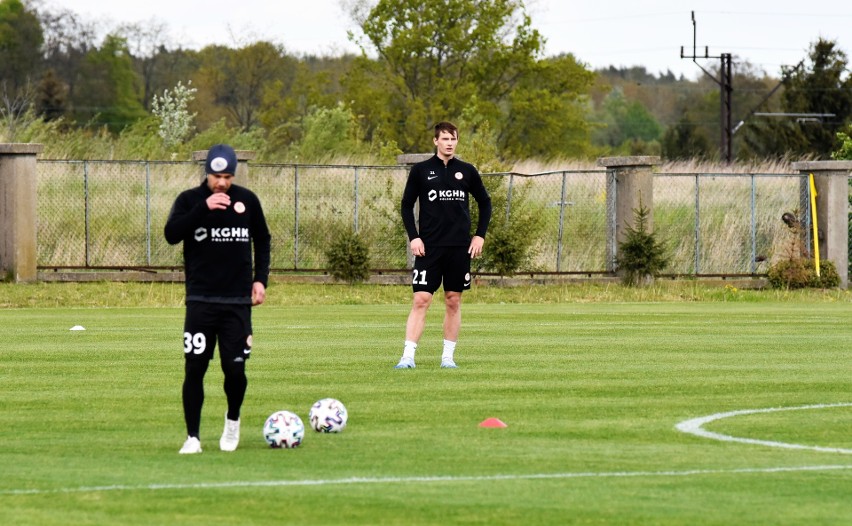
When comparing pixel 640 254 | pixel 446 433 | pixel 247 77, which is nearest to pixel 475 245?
pixel 446 433

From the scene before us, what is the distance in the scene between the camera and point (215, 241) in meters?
9.59

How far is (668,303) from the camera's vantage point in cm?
2836

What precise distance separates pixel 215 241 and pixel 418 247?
4.98 metres

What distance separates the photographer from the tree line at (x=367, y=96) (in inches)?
1815

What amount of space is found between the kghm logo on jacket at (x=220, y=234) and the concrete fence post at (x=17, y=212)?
20.9 metres

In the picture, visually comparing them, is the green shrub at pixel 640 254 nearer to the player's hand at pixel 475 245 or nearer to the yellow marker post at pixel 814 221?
the yellow marker post at pixel 814 221

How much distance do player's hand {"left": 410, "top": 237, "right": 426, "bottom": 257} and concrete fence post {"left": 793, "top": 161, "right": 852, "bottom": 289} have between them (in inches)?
744

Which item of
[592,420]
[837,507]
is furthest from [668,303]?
[837,507]

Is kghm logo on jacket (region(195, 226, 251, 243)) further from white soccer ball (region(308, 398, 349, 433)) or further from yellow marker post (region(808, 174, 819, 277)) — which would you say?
yellow marker post (region(808, 174, 819, 277))

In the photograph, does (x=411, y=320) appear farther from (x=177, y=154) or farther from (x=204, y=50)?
(x=204, y=50)

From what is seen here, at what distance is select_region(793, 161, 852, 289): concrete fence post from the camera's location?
1248 inches

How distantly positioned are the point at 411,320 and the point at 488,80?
56.3 m

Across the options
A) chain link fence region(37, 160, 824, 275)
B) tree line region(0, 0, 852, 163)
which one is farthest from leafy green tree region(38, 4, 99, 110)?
chain link fence region(37, 160, 824, 275)

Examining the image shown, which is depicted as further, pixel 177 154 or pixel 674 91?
pixel 674 91
